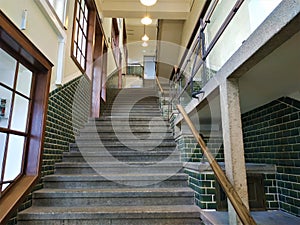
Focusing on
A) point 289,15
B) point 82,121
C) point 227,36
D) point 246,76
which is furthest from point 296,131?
point 82,121

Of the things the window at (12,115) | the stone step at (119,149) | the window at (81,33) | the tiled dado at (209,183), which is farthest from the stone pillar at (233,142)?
the window at (81,33)

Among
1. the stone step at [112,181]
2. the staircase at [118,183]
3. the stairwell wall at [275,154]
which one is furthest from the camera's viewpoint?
the stone step at [112,181]

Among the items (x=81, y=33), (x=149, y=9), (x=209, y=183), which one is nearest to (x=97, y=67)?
(x=81, y=33)

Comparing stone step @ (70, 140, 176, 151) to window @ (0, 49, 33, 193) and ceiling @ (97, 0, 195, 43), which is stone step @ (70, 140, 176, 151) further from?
ceiling @ (97, 0, 195, 43)

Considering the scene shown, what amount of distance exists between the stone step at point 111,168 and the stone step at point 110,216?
2.37 feet

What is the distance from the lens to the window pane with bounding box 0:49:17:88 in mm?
1960

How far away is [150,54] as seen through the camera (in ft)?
42.4

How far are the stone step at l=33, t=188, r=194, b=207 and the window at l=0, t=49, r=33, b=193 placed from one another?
39 cm

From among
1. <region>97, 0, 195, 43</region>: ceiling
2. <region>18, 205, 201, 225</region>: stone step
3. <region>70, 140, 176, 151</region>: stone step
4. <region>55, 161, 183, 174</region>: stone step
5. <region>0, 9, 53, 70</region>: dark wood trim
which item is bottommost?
<region>18, 205, 201, 225</region>: stone step

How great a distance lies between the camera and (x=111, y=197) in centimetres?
234

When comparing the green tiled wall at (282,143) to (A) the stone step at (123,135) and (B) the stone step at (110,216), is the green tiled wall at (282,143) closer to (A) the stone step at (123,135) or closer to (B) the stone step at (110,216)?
(B) the stone step at (110,216)

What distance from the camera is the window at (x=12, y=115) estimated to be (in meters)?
1.97

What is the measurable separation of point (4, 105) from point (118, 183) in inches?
54.3

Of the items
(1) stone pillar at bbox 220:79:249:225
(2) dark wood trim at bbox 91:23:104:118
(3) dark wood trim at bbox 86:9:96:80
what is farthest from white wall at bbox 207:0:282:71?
(2) dark wood trim at bbox 91:23:104:118
